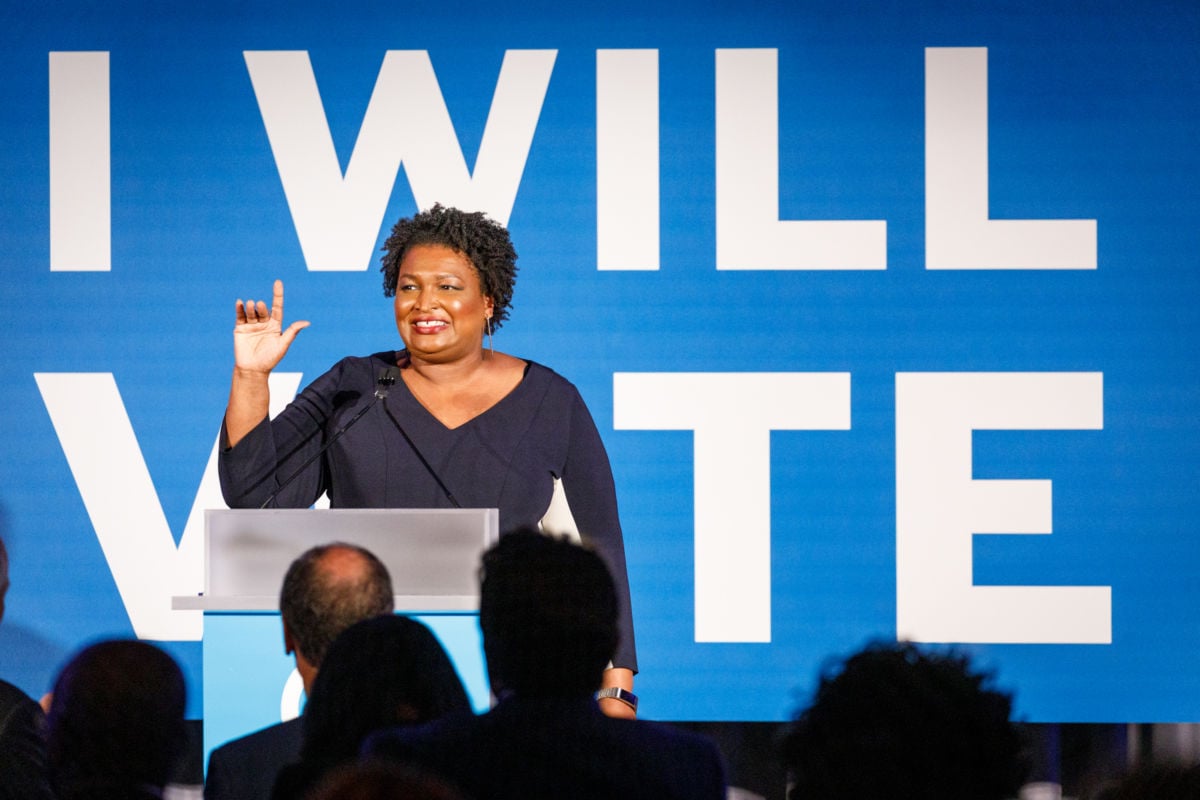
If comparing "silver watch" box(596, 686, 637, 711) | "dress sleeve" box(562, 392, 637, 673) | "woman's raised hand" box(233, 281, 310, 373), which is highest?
"woman's raised hand" box(233, 281, 310, 373)

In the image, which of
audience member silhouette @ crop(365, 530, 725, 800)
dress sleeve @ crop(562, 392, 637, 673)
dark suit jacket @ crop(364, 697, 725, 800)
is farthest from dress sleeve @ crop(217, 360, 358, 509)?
dark suit jacket @ crop(364, 697, 725, 800)

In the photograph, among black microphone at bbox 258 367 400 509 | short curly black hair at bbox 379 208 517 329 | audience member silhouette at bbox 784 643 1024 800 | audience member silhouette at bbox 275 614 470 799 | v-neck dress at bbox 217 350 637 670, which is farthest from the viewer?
short curly black hair at bbox 379 208 517 329

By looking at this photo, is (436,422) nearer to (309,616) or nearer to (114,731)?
(309,616)

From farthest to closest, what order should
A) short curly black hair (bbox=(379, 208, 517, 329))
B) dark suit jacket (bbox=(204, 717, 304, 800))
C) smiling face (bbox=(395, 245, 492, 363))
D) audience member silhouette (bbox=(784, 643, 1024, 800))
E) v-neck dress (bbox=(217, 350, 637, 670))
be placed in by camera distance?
short curly black hair (bbox=(379, 208, 517, 329)) → smiling face (bbox=(395, 245, 492, 363)) → v-neck dress (bbox=(217, 350, 637, 670)) → dark suit jacket (bbox=(204, 717, 304, 800)) → audience member silhouette (bbox=(784, 643, 1024, 800))

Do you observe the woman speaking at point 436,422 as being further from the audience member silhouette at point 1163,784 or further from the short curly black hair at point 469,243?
the audience member silhouette at point 1163,784

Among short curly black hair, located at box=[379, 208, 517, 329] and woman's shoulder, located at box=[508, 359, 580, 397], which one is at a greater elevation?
short curly black hair, located at box=[379, 208, 517, 329]

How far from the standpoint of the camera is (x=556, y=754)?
5.50 ft

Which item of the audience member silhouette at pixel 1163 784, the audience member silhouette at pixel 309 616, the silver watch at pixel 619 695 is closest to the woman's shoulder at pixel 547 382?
the silver watch at pixel 619 695

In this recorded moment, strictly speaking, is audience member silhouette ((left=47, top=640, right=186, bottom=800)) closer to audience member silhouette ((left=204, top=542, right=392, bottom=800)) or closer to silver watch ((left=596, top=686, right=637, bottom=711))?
audience member silhouette ((left=204, top=542, right=392, bottom=800))

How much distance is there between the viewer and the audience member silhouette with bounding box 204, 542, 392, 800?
1961mm

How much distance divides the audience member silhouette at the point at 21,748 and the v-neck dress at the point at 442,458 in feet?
3.82

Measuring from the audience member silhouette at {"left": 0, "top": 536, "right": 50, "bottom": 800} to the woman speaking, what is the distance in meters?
1.14

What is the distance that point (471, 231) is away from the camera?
136 inches

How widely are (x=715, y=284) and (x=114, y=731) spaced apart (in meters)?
2.99
